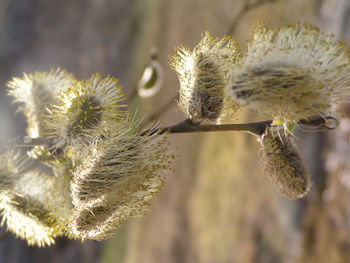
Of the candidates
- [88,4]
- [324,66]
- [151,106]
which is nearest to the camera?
[324,66]

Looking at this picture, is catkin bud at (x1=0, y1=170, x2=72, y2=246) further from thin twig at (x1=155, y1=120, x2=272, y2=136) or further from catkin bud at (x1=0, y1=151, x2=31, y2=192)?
thin twig at (x1=155, y1=120, x2=272, y2=136)

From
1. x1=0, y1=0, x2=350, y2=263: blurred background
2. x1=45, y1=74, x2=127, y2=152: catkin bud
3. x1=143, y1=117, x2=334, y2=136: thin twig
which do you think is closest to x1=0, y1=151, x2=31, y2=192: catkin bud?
x1=45, y1=74, x2=127, y2=152: catkin bud

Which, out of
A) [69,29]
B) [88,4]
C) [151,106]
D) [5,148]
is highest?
[88,4]

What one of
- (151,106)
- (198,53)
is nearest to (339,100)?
(198,53)

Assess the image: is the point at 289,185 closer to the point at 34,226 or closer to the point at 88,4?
the point at 34,226

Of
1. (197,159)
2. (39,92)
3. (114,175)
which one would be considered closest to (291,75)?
(114,175)

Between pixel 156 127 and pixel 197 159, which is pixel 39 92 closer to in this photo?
pixel 156 127
